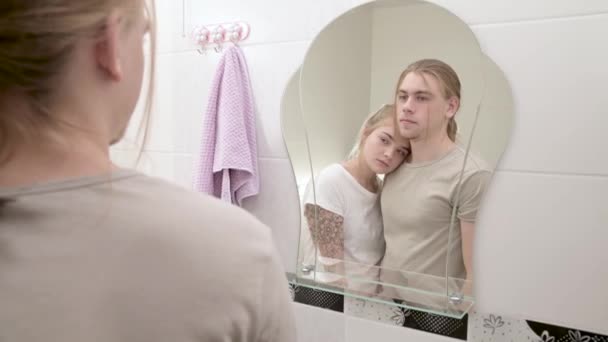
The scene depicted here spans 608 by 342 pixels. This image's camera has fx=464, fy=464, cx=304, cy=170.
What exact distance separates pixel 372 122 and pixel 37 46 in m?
0.88

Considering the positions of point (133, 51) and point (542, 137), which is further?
point (542, 137)

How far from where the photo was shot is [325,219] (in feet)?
4.11

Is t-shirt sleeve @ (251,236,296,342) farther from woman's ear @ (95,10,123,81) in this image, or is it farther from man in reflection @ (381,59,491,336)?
man in reflection @ (381,59,491,336)

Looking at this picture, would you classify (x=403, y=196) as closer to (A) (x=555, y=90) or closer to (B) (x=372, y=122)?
(B) (x=372, y=122)

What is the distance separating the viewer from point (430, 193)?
110cm

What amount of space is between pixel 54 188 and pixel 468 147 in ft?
2.91

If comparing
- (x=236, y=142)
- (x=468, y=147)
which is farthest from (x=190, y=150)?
(x=468, y=147)

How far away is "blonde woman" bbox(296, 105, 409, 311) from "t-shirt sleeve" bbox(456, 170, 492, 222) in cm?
16

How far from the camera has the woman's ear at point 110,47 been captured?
1.32 feet

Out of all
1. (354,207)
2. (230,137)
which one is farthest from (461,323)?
(230,137)

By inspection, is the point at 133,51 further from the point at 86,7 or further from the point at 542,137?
the point at 542,137

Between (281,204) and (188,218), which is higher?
(188,218)

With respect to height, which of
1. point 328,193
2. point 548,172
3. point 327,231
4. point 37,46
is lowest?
point 327,231

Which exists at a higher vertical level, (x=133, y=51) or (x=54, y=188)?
(x=133, y=51)
